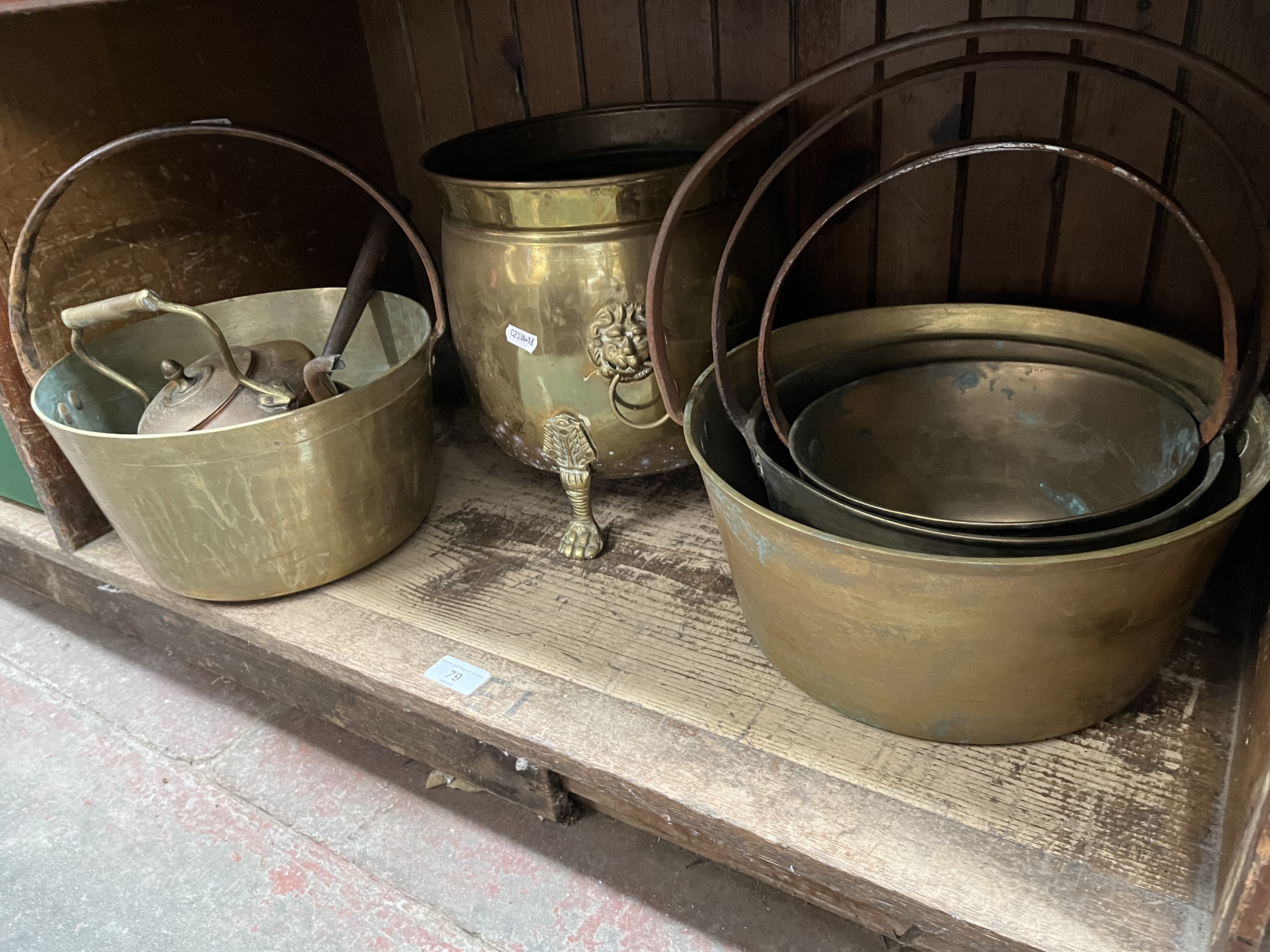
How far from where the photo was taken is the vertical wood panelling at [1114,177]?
0.81 meters

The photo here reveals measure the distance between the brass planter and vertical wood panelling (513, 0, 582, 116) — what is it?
6.0 inches

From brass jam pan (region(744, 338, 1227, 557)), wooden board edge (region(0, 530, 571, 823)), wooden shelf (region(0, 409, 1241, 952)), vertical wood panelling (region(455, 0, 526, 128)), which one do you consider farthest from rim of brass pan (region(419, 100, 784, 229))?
wooden board edge (region(0, 530, 571, 823))

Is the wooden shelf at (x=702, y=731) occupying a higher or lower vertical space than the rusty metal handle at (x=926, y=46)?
lower

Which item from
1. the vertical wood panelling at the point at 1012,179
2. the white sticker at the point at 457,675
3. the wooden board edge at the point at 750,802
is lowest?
the wooden board edge at the point at 750,802

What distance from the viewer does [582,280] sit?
0.84 meters

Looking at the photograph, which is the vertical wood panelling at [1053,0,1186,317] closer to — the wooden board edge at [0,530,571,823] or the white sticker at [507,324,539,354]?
the white sticker at [507,324,539,354]

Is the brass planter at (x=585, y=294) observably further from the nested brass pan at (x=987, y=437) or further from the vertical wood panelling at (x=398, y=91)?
the vertical wood panelling at (x=398, y=91)

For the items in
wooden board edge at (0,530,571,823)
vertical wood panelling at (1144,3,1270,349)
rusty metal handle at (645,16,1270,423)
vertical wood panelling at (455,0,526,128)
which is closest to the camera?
rusty metal handle at (645,16,1270,423)

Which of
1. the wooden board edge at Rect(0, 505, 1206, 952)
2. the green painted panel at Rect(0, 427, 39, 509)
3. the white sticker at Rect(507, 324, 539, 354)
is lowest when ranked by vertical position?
the wooden board edge at Rect(0, 505, 1206, 952)

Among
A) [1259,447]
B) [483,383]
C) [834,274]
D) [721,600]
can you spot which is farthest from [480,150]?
[1259,447]

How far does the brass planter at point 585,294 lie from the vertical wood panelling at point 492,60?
0.62ft

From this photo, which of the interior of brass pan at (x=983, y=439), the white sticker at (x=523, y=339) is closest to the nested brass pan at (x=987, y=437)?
the interior of brass pan at (x=983, y=439)

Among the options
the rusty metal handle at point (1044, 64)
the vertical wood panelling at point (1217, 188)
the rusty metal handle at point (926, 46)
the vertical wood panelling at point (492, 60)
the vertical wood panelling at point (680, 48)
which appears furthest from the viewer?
the vertical wood panelling at point (492, 60)

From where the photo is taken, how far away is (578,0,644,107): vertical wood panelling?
1049 millimetres
